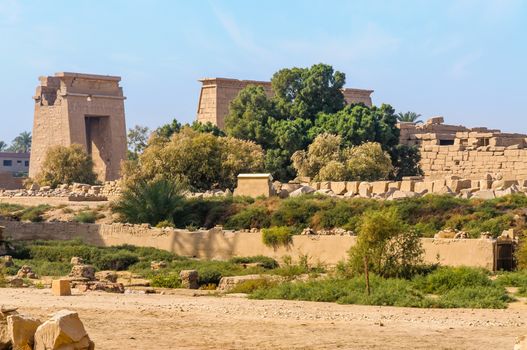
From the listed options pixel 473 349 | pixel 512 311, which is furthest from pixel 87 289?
pixel 473 349

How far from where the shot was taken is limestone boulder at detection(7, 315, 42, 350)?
53.4 feet

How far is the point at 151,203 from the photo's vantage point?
4059cm

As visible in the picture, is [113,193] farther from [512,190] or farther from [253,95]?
[512,190]

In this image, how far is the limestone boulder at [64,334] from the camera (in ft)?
50.9

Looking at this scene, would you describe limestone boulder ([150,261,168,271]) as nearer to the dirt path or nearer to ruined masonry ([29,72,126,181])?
the dirt path

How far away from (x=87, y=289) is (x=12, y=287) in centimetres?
169

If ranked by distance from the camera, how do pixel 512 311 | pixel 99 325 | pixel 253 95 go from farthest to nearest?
pixel 253 95
pixel 512 311
pixel 99 325

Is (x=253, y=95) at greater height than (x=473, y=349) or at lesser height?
greater

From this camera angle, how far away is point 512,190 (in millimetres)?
40656

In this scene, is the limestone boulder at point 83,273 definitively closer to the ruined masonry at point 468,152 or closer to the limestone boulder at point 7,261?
the limestone boulder at point 7,261

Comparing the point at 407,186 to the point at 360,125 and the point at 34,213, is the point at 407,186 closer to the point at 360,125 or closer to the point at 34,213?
the point at 360,125

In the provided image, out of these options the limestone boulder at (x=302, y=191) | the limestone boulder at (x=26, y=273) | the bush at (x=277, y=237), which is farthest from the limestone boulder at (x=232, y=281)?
the limestone boulder at (x=302, y=191)

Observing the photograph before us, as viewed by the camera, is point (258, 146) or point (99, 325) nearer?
point (99, 325)

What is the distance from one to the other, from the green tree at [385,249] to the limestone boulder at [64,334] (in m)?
11.5
